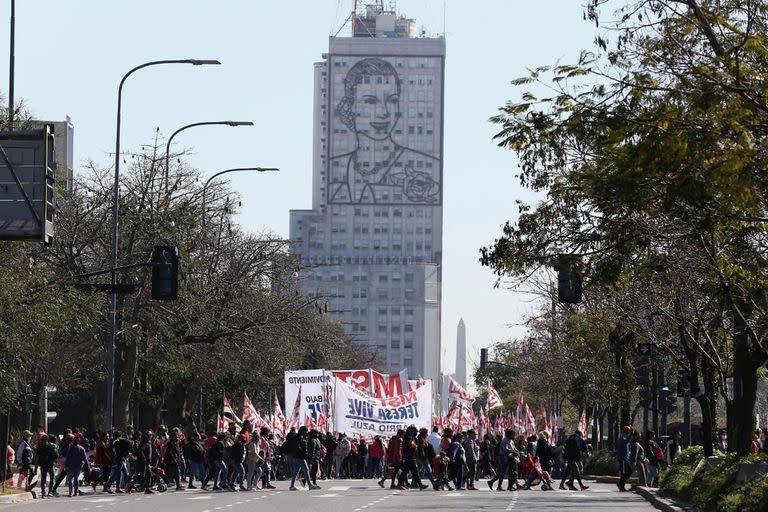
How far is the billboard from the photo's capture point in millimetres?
29094

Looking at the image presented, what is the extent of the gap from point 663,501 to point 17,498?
490 inches

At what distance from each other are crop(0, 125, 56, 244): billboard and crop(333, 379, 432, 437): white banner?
21.8 m

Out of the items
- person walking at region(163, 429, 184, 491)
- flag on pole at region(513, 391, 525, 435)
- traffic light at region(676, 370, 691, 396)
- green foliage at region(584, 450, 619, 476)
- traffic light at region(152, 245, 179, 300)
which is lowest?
green foliage at region(584, 450, 619, 476)

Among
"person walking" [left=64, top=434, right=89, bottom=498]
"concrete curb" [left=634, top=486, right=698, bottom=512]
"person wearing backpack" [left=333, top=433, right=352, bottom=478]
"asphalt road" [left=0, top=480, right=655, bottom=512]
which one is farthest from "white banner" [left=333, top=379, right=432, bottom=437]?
"person walking" [left=64, top=434, right=89, bottom=498]

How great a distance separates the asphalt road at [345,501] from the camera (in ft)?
98.6

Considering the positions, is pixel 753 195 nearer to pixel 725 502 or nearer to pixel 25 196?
pixel 725 502

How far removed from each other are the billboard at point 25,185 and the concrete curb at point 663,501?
1173 centimetres

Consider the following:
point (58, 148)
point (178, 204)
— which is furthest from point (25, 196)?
point (58, 148)

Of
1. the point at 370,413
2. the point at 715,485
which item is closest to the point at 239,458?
the point at 370,413

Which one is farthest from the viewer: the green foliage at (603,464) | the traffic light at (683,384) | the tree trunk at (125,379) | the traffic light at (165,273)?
the green foliage at (603,464)

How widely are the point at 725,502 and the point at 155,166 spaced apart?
30.2 metres

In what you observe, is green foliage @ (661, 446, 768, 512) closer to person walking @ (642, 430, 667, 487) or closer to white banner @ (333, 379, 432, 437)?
person walking @ (642, 430, 667, 487)

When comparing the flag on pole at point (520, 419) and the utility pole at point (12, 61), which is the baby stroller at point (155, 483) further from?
the flag on pole at point (520, 419)

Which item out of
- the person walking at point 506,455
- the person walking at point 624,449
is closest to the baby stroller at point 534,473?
the person walking at point 506,455
